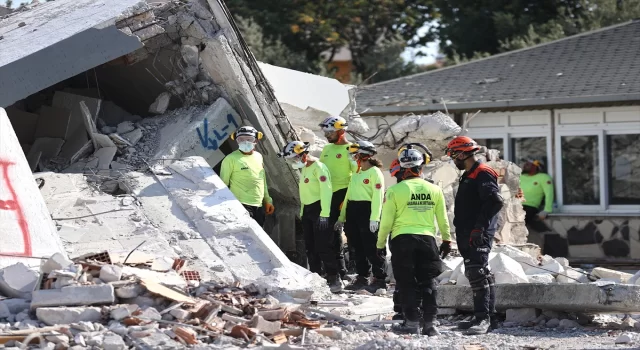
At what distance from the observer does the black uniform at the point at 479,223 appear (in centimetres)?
1029

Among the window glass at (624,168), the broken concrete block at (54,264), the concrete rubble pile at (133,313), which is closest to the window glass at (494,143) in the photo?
the window glass at (624,168)

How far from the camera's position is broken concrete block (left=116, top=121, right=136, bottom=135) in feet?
45.0

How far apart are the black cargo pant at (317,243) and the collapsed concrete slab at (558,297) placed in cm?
194

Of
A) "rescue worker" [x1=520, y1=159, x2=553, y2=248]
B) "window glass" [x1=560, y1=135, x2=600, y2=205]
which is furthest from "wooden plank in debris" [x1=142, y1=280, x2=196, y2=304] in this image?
"window glass" [x1=560, y1=135, x2=600, y2=205]

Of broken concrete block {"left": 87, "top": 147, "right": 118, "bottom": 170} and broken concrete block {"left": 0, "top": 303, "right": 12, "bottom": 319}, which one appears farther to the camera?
broken concrete block {"left": 87, "top": 147, "right": 118, "bottom": 170}

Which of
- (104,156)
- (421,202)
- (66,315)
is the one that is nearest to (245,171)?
(104,156)

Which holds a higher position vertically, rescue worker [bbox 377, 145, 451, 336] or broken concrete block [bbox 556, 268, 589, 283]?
rescue worker [bbox 377, 145, 451, 336]

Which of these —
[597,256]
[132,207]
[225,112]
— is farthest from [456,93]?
[132,207]

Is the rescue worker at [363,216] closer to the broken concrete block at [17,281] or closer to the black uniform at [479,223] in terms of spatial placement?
the black uniform at [479,223]

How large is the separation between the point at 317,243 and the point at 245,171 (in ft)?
3.84

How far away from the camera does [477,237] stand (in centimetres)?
1024

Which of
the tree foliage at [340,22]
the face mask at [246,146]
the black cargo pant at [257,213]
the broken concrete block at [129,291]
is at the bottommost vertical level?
the broken concrete block at [129,291]

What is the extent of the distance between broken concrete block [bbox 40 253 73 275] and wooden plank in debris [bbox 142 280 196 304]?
27.0 inches

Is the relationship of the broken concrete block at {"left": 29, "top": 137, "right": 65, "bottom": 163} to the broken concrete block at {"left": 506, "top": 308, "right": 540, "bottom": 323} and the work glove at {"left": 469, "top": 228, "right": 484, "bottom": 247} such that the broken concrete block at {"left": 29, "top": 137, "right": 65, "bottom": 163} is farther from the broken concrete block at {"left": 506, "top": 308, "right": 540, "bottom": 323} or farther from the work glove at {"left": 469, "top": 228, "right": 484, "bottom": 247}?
the broken concrete block at {"left": 506, "top": 308, "right": 540, "bottom": 323}
